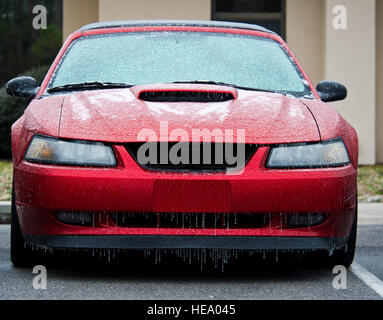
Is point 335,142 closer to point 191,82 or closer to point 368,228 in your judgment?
point 191,82

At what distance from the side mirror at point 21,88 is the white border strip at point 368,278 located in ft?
7.94

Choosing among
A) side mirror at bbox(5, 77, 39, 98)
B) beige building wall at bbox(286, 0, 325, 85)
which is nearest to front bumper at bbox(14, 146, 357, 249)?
side mirror at bbox(5, 77, 39, 98)

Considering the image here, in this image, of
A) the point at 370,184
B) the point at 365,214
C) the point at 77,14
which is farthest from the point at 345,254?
the point at 77,14

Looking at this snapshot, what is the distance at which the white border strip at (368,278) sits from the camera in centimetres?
554

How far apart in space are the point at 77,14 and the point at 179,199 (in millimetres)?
12056

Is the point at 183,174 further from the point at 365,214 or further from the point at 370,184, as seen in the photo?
the point at 370,184

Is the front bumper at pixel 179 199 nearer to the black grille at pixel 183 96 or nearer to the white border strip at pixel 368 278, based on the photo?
the white border strip at pixel 368 278

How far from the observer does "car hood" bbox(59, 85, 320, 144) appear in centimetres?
532

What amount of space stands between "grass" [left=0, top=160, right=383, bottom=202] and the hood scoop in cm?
522

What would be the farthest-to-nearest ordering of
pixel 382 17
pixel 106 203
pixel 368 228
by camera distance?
pixel 382 17 < pixel 368 228 < pixel 106 203

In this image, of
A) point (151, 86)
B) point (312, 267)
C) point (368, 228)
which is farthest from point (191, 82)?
point (368, 228)

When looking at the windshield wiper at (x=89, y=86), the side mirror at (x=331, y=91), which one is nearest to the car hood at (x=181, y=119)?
the windshield wiper at (x=89, y=86)

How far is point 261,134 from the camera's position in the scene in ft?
17.6

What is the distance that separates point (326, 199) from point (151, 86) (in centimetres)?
127
